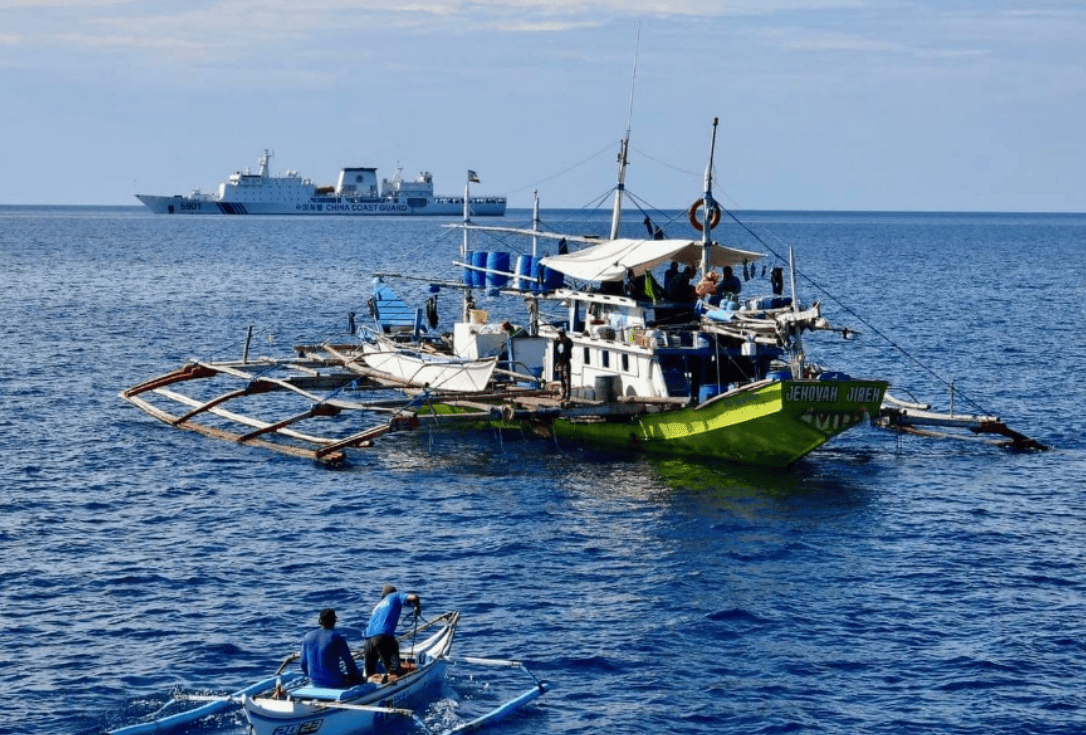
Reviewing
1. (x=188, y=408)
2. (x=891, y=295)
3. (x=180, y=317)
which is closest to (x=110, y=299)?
(x=180, y=317)

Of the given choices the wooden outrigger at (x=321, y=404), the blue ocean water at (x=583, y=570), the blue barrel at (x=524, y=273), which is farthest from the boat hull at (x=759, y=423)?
the blue barrel at (x=524, y=273)

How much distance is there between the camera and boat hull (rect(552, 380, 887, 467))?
45.6m

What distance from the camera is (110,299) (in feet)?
383

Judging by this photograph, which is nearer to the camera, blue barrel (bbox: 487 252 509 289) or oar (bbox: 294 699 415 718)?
oar (bbox: 294 699 415 718)

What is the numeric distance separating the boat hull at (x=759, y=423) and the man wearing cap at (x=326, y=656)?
2172 cm

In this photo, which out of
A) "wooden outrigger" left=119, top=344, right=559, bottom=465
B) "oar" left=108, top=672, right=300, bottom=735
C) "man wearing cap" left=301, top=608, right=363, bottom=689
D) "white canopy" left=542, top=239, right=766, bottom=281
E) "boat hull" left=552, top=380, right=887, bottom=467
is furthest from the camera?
"white canopy" left=542, top=239, right=766, bottom=281

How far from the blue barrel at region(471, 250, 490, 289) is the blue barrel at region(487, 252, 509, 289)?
1.76 feet

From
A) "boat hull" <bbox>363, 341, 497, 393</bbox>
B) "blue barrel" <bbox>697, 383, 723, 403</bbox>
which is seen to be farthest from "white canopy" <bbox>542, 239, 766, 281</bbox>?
"blue barrel" <bbox>697, 383, 723, 403</bbox>

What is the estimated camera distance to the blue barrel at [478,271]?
6169cm

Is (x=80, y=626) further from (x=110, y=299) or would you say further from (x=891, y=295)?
(x=891, y=295)

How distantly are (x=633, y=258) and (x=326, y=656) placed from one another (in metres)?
29.9

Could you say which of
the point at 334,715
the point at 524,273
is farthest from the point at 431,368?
the point at 334,715

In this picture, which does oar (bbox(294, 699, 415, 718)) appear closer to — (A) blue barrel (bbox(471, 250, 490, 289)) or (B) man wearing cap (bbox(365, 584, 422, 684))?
(B) man wearing cap (bbox(365, 584, 422, 684))

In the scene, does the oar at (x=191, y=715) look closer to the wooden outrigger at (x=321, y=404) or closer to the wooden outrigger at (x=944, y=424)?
the wooden outrigger at (x=321, y=404)
